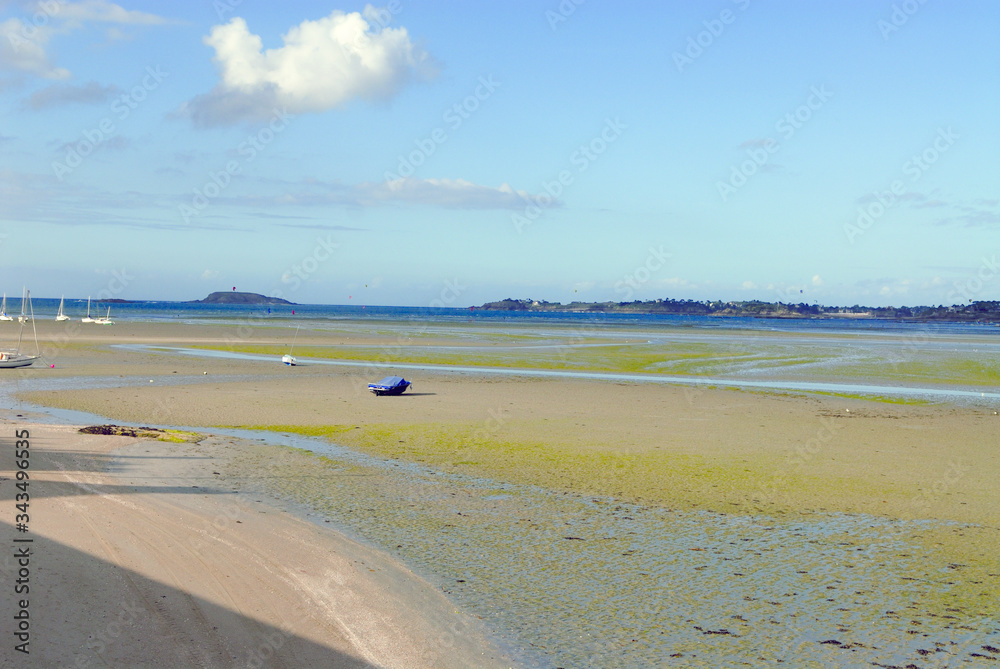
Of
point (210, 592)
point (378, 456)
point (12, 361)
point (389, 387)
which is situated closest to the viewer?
point (210, 592)

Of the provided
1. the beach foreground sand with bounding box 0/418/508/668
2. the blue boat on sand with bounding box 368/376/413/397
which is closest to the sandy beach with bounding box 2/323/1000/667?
the beach foreground sand with bounding box 0/418/508/668

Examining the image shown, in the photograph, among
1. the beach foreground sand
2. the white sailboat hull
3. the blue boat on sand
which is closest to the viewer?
the beach foreground sand

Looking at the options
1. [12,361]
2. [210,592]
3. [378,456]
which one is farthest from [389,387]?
[12,361]

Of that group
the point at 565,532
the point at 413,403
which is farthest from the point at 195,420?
the point at 565,532

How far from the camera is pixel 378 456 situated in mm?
20312

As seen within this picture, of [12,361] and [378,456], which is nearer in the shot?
[378,456]

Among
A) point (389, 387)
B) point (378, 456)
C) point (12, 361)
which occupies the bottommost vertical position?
point (378, 456)

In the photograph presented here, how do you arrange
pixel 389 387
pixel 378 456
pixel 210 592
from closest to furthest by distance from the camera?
1. pixel 210 592
2. pixel 378 456
3. pixel 389 387

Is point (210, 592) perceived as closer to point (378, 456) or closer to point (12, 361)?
point (378, 456)

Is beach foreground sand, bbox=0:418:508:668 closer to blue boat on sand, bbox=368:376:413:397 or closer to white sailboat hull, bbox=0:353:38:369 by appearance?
blue boat on sand, bbox=368:376:413:397

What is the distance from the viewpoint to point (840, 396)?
119ft

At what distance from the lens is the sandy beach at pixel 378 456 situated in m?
9.48

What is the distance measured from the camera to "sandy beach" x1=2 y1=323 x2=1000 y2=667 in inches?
373

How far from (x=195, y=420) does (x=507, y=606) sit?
712 inches
